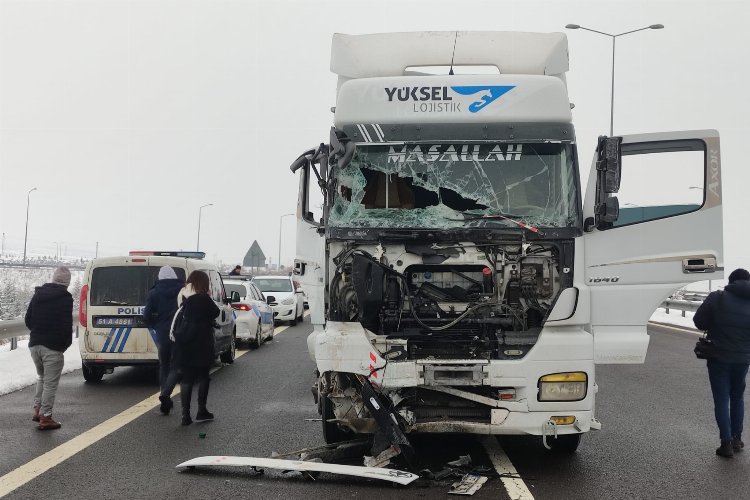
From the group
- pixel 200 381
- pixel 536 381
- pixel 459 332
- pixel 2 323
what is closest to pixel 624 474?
pixel 536 381

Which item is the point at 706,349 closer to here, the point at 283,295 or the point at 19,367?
the point at 19,367

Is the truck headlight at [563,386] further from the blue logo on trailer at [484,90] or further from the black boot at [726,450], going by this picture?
the blue logo on trailer at [484,90]

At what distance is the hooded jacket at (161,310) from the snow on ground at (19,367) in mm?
1822

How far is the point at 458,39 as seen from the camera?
881 cm

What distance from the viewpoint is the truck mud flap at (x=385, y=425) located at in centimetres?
626

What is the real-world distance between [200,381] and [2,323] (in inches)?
213

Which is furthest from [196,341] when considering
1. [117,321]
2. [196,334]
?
[117,321]

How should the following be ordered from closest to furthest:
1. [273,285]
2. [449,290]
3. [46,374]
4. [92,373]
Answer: [449,290]
[46,374]
[92,373]
[273,285]

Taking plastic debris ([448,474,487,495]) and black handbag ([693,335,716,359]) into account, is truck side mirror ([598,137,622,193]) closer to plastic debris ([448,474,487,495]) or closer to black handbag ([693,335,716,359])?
black handbag ([693,335,716,359])

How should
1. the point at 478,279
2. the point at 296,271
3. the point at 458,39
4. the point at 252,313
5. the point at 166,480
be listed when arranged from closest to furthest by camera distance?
1. the point at 166,480
2. the point at 478,279
3. the point at 296,271
4. the point at 458,39
5. the point at 252,313

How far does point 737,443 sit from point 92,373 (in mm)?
8701

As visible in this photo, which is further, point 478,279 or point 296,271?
point 296,271

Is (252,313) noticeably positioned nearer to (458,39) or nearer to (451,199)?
(458,39)

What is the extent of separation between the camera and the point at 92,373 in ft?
38.4
